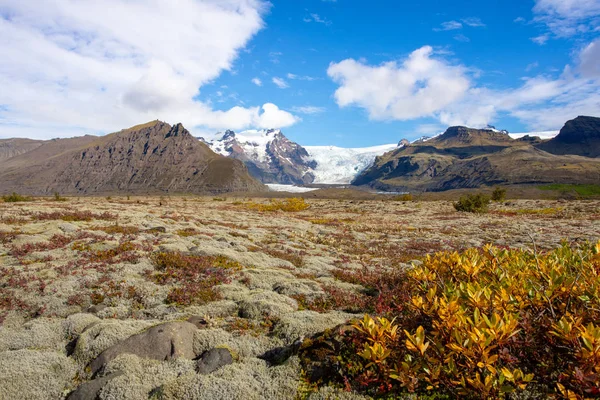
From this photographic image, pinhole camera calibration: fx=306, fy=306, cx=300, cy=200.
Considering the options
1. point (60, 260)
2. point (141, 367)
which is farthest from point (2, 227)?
point (141, 367)

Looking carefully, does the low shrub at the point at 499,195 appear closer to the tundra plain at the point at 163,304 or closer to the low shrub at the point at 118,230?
the tundra plain at the point at 163,304

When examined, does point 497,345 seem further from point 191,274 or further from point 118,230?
point 118,230

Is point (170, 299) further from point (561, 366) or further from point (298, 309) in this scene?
point (561, 366)

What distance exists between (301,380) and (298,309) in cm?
398

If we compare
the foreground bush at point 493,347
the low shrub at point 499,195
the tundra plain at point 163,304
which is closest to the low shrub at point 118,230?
the tundra plain at point 163,304

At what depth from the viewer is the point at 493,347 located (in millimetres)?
3672

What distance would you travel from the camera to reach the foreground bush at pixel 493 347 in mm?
3691

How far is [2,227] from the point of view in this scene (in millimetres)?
18969

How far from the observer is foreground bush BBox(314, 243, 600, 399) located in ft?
12.1

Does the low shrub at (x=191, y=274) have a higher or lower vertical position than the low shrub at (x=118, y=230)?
lower

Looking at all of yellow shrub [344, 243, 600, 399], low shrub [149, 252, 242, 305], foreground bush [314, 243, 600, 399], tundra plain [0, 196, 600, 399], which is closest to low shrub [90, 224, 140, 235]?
tundra plain [0, 196, 600, 399]

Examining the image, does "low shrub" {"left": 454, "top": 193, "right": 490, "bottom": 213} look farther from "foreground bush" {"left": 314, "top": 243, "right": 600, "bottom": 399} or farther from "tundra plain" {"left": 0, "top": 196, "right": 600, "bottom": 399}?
"foreground bush" {"left": 314, "top": 243, "right": 600, "bottom": 399}

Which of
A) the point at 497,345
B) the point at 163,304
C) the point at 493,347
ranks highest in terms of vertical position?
the point at 493,347

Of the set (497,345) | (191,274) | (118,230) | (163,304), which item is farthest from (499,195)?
(497,345)
